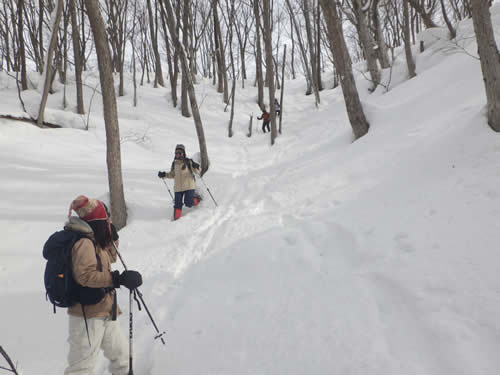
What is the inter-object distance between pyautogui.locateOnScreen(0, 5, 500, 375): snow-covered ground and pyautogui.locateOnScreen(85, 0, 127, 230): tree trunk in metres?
0.54

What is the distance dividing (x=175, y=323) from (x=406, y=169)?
14.0 feet

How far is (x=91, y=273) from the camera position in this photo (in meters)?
1.99

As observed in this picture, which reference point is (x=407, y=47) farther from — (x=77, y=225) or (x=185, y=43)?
(x=77, y=225)

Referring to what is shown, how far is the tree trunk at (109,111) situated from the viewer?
15.8ft

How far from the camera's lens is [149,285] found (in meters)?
3.73

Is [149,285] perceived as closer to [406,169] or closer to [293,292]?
[293,292]

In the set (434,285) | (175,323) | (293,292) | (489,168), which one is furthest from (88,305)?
(489,168)

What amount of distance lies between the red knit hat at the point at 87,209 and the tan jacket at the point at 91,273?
0.22 metres

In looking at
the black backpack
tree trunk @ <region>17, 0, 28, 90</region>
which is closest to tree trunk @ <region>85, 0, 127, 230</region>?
the black backpack

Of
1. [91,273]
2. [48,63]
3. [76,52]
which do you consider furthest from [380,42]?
[91,273]

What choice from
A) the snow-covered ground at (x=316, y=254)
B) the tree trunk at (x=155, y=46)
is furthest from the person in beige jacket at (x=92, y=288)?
the tree trunk at (x=155, y=46)

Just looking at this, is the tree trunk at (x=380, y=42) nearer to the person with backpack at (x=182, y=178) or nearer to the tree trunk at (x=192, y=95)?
the tree trunk at (x=192, y=95)

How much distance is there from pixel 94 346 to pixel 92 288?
50 centimetres

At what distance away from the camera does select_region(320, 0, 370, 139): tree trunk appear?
252 inches
